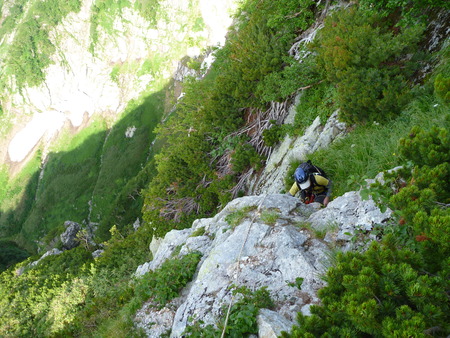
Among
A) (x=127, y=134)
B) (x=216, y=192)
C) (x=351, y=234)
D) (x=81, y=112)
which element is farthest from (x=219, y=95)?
(x=81, y=112)

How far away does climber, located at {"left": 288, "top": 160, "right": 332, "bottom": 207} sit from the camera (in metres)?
7.02

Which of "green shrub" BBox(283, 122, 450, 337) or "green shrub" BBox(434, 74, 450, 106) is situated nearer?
"green shrub" BBox(283, 122, 450, 337)

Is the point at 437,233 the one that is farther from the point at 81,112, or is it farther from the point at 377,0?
the point at 81,112

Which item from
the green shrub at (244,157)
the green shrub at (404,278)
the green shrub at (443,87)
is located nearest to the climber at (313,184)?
the green shrub at (443,87)

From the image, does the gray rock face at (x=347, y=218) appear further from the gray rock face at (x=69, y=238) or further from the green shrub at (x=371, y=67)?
the gray rock face at (x=69, y=238)

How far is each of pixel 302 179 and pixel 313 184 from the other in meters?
0.29

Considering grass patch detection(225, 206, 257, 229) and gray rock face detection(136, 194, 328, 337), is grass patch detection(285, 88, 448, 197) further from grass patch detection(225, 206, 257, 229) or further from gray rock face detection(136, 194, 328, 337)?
grass patch detection(225, 206, 257, 229)

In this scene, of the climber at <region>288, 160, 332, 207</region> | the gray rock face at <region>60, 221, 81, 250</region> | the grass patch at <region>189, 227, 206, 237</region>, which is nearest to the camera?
the climber at <region>288, 160, 332, 207</region>

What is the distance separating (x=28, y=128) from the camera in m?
113

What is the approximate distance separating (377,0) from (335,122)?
3.23m

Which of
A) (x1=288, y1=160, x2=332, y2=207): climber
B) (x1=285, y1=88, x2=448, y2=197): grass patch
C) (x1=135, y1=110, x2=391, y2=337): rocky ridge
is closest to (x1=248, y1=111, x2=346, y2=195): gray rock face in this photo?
(x1=285, y1=88, x2=448, y2=197): grass patch

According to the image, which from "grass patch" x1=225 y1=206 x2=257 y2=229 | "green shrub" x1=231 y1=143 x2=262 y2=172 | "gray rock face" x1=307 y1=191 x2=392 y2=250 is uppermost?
"green shrub" x1=231 y1=143 x2=262 y2=172

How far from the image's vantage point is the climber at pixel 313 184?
7016 mm

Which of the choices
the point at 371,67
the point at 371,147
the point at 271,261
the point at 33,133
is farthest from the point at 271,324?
the point at 33,133
